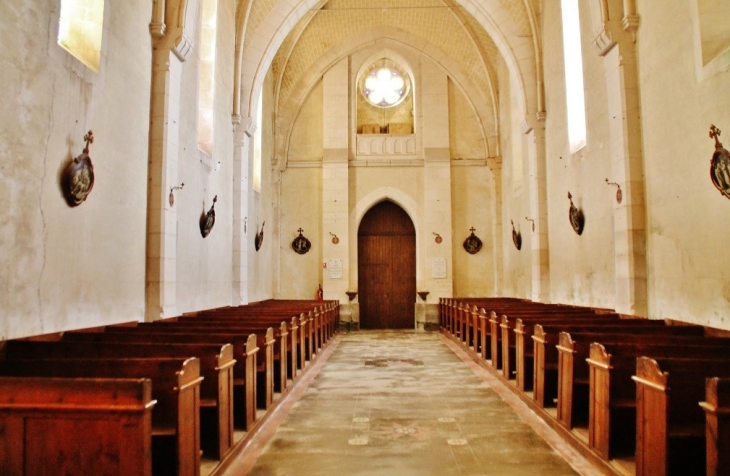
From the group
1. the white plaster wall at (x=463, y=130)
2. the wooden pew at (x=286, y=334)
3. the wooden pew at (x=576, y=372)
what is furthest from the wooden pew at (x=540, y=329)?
the white plaster wall at (x=463, y=130)

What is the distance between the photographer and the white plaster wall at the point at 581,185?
356 inches

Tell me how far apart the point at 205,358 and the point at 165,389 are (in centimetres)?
51

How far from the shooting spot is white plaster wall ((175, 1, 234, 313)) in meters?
9.06

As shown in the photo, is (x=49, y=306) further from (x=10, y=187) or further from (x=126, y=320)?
(x=126, y=320)

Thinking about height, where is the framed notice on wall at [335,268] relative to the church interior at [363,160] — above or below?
below

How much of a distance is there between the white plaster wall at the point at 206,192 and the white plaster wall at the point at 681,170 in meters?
6.69

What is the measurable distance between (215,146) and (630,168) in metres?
7.17

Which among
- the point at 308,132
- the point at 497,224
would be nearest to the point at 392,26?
the point at 308,132

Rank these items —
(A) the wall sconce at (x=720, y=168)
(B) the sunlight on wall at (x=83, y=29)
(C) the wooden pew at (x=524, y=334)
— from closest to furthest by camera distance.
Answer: (A) the wall sconce at (x=720, y=168) → (B) the sunlight on wall at (x=83, y=29) → (C) the wooden pew at (x=524, y=334)

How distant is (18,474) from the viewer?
2805 millimetres

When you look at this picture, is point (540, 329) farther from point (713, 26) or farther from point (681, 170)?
point (713, 26)

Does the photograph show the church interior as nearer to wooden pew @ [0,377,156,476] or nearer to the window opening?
the window opening

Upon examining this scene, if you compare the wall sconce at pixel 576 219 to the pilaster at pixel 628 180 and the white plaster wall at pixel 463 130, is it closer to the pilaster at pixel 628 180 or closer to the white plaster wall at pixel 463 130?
the pilaster at pixel 628 180

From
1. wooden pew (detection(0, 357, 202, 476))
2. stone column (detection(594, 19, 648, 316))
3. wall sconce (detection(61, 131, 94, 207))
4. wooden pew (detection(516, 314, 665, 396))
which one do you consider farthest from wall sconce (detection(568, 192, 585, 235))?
wooden pew (detection(0, 357, 202, 476))
